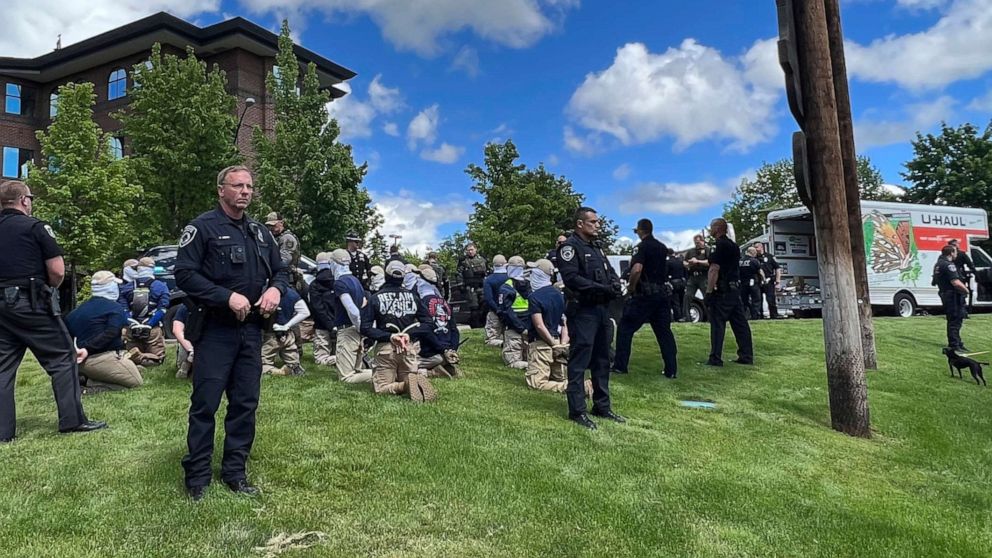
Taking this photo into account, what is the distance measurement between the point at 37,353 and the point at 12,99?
1560 inches

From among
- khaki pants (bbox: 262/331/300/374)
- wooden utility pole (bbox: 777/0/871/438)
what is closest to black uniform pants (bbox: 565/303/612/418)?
wooden utility pole (bbox: 777/0/871/438)

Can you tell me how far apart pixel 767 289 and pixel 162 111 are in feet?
67.5

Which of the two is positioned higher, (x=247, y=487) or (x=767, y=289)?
(x=767, y=289)

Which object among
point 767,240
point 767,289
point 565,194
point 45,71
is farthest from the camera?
point 565,194

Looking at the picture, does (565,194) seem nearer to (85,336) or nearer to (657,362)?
(657,362)

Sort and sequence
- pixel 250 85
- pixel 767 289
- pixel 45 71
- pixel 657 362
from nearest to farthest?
1. pixel 657 362
2. pixel 767 289
3. pixel 250 85
4. pixel 45 71

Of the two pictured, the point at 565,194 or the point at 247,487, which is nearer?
the point at 247,487

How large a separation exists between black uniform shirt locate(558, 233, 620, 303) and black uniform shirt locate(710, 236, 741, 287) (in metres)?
3.76

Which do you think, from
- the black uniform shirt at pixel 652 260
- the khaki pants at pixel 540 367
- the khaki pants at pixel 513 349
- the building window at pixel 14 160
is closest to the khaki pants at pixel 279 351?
the khaki pants at pixel 513 349

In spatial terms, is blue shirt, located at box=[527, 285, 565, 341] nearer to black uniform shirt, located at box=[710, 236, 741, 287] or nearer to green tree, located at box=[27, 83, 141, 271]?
black uniform shirt, located at box=[710, 236, 741, 287]

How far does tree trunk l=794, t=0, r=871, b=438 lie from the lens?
646 centimetres

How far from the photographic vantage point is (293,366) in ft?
26.6

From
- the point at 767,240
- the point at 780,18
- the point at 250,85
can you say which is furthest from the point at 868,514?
the point at 250,85

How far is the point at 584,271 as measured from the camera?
5910 mm
